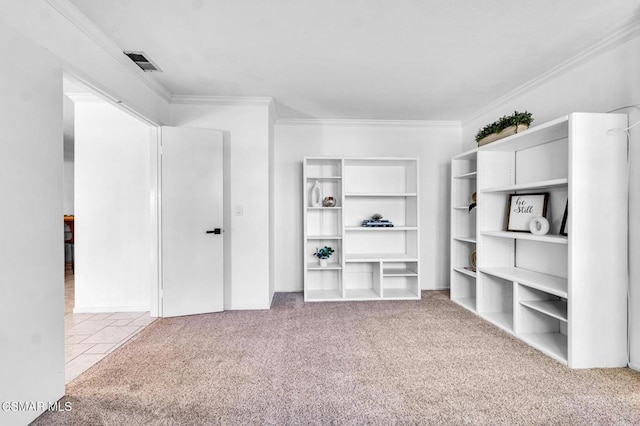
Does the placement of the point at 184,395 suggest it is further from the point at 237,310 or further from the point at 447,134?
the point at 447,134

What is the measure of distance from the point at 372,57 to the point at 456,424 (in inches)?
102

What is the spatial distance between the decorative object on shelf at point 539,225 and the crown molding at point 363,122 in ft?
7.10

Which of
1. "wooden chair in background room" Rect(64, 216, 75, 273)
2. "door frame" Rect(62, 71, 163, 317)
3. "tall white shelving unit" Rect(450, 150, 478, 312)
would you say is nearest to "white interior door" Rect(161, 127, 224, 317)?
"door frame" Rect(62, 71, 163, 317)

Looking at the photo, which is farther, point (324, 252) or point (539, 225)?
point (324, 252)

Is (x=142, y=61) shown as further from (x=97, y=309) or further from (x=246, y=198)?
(x=97, y=309)

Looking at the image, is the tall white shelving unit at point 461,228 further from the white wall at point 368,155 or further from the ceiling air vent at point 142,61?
the ceiling air vent at point 142,61

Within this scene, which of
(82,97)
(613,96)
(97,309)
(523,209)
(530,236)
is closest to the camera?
(613,96)

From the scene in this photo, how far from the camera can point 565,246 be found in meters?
2.80

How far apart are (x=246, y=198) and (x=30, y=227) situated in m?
2.12

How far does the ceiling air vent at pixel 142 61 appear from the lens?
2.59 m

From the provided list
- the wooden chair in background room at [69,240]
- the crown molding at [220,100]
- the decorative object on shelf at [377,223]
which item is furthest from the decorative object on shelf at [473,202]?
the wooden chair in background room at [69,240]

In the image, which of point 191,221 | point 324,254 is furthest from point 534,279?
point 191,221

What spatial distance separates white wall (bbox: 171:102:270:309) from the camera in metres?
3.62

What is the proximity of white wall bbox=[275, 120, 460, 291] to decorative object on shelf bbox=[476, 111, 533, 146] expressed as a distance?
4.08 ft
